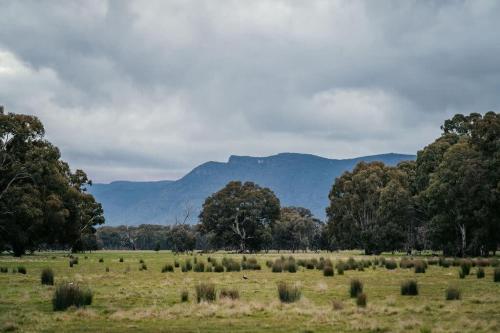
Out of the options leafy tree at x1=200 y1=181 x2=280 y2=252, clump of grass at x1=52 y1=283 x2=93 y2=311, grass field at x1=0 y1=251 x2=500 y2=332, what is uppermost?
leafy tree at x1=200 y1=181 x2=280 y2=252

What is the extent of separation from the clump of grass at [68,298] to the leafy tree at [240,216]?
9349 centimetres

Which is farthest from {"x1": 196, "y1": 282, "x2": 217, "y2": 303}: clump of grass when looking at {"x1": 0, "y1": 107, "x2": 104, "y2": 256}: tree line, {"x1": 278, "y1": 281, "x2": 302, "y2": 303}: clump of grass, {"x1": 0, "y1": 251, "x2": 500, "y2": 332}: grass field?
{"x1": 0, "y1": 107, "x2": 104, "y2": 256}: tree line

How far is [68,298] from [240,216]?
96.3 m

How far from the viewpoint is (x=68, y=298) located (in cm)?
1647

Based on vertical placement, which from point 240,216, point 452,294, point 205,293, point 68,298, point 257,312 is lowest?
point 257,312

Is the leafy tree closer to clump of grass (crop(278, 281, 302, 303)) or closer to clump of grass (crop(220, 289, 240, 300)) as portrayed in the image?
clump of grass (crop(220, 289, 240, 300))

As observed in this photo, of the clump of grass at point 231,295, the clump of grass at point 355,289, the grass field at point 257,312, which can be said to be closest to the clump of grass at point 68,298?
the grass field at point 257,312

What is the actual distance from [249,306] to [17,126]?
47.0 meters

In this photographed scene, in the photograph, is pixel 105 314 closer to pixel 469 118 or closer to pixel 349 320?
pixel 349 320

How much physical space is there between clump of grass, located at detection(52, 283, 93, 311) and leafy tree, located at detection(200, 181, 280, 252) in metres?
93.5

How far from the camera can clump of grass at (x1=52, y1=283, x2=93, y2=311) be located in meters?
16.1

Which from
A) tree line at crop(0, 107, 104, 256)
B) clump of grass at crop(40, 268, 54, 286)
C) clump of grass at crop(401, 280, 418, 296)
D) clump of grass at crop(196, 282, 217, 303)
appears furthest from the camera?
tree line at crop(0, 107, 104, 256)

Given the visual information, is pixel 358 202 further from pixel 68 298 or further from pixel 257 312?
pixel 68 298

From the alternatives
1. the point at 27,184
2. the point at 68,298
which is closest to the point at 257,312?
the point at 68,298
